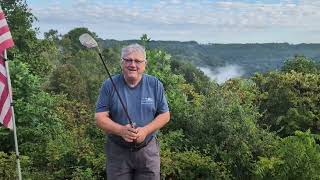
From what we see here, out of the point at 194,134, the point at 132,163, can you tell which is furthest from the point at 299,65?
the point at 132,163

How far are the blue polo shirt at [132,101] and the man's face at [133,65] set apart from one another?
10cm

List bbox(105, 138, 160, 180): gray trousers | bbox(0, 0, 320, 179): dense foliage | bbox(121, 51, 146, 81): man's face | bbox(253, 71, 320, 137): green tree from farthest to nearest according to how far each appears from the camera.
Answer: bbox(253, 71, 320, 137): green tree, bbox(0, 0, 320, 179): dense foliage, bbox(105, 138, 160, 180): gray trousers, bbox(121, 51, 146, 81): man's face

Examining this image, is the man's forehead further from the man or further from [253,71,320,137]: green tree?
[253,71,320,137]: green tree

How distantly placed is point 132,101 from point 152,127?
0.84 feet

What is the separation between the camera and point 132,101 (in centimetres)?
455

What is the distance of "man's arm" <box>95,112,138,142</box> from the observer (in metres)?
4.39

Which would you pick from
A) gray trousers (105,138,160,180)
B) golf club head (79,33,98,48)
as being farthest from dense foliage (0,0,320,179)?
golf club head (79,33,98,48)

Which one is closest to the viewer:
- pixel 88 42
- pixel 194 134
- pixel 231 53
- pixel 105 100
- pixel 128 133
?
pixel 128 133

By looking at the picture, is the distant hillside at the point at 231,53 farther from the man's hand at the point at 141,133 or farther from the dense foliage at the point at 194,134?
the man's hand at the point at 141,133

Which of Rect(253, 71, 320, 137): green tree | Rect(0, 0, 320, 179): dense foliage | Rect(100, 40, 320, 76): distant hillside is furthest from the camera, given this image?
Rect(100, 40, 320, 76): distant hillside

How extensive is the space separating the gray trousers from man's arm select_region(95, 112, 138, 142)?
0.21m

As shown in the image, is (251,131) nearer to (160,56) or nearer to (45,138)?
(160,56)

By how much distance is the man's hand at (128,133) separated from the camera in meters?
4.38

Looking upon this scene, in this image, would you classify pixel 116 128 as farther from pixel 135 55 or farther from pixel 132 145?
pixel 135 55
